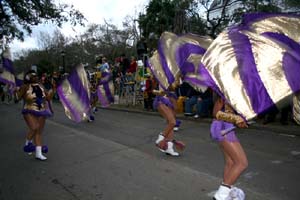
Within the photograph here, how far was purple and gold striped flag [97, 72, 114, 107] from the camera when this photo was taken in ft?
39.8

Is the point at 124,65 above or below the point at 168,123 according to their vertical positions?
above

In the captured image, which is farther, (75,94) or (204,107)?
(204,107)

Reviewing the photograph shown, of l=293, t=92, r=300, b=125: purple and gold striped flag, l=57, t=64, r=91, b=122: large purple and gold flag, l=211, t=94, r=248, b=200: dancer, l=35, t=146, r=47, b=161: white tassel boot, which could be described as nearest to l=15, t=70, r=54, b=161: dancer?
l=35, t=146, r=47, b=161: white tassel boot

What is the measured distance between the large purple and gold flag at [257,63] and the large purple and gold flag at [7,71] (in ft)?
18.9

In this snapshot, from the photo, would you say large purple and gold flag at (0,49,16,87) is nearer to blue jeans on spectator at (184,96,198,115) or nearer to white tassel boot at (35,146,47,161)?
white tassel boot at (35,146,47,161)

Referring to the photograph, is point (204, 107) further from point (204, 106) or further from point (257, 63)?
point (257, 63)

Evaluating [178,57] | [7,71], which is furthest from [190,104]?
[178,57]

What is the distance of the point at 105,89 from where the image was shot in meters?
12.2

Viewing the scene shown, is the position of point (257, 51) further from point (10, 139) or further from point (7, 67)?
point (10, 139)

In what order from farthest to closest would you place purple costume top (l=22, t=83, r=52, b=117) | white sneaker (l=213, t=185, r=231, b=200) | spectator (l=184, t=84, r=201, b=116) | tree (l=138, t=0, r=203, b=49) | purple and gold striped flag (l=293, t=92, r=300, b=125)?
tree (l=138, t=0, r=203, b=49)
spectator (l=184, t=84, r=201, b=116)
purple costume top (l=22, t=83, r=52, b=117)
white sneaker (l=213, t=185, r=231, b=200)
purple and gold striped flag (l=293, t=92, r=300, b=125)

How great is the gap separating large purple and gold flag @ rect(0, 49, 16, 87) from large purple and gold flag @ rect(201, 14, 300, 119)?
5750mm

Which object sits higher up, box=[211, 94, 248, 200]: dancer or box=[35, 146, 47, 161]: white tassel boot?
box=[211, 94, 248, 200]: dancer

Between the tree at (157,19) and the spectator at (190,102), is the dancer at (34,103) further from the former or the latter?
the tree at (157,19)

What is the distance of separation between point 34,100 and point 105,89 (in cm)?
566
